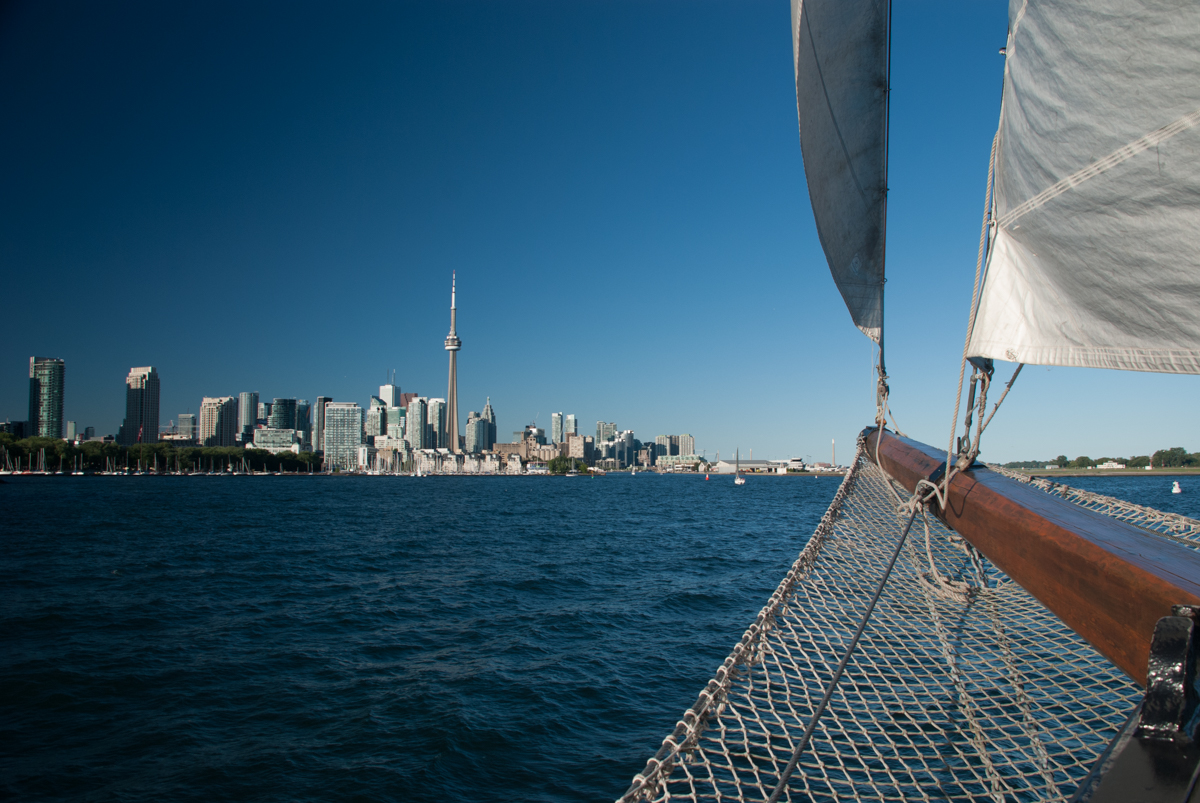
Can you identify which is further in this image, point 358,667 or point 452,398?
point 452,398

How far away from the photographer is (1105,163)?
1777mm

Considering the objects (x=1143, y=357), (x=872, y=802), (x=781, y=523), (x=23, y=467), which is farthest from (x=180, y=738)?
(x=23, y=467)

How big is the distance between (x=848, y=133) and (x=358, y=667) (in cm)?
969

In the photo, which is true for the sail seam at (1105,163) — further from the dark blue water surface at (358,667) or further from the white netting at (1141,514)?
the dark blue water surface at (358,667)

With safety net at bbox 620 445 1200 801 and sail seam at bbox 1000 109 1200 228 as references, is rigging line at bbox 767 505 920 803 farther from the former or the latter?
sail seam at bbox 1000 109 1200 228

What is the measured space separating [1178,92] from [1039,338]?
2.94 feet

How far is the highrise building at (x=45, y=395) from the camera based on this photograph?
157m

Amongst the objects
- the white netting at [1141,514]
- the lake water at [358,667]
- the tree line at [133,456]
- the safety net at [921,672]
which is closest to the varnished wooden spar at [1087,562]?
the safety net at [921,672]

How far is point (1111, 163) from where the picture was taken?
69.1 inches

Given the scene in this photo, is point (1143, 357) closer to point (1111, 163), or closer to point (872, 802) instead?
point (1111, 163)

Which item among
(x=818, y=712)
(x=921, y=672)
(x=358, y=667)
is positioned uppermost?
(x=818, y=712)

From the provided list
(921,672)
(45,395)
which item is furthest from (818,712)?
(45,395)

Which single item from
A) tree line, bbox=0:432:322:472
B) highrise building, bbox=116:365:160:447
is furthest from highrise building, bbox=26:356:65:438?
tree line, bbox=0:432:322:472

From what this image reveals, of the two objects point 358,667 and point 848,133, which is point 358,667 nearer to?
point 358,667
